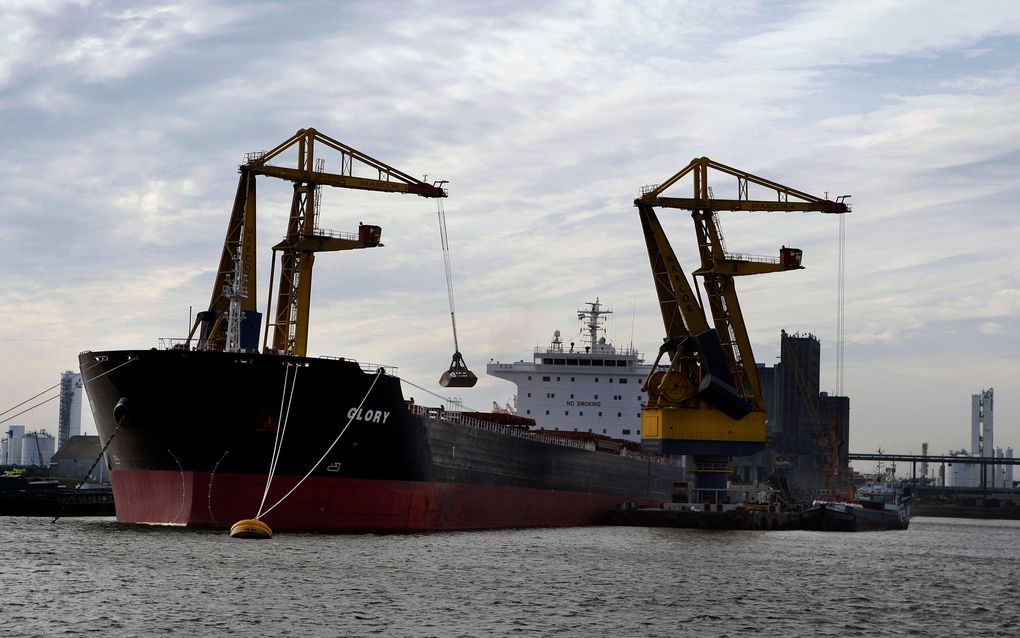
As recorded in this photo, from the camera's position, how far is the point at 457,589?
2131 centimetres

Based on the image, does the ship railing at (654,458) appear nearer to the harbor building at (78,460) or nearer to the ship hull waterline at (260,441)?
the ship hull waterline at (260,441)

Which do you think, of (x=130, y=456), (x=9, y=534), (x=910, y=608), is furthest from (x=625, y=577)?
(x=9, y=534)

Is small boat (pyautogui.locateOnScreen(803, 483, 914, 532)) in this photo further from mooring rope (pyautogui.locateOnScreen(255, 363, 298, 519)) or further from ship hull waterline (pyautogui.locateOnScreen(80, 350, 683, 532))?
mooring rope (pyautogui.locateOnScreen(255, 363, 298, 519))

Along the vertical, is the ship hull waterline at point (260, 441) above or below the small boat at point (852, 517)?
above

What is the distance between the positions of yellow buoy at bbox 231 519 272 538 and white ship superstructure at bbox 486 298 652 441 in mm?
27703

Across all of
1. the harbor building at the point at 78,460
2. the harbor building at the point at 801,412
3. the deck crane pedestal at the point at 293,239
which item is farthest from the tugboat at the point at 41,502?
the harbor building at the point at 801,412

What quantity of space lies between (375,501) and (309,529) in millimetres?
1906

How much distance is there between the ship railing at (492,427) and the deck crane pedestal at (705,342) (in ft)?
10.6

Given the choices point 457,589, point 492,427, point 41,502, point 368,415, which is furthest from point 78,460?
point 457,589

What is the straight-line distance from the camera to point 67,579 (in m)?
21.3

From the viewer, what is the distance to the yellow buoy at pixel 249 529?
26.7 meters

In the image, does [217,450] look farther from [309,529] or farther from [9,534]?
[9,534]

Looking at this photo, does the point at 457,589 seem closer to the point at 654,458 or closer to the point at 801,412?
the point at 654,458

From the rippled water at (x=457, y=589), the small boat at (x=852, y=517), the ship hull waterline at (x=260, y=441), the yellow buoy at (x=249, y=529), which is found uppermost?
→ the ship hull waterline at (x=260, y=441)
